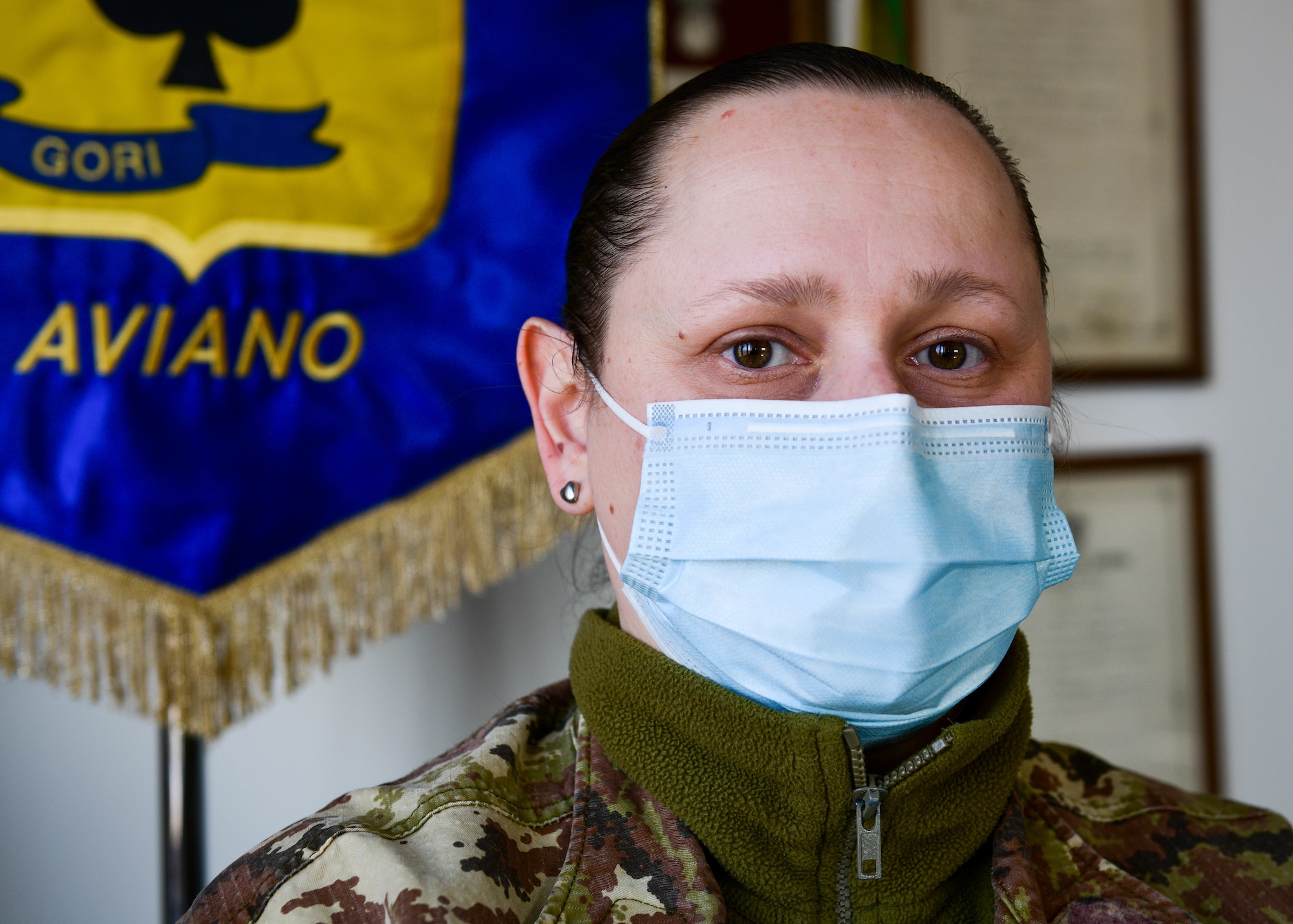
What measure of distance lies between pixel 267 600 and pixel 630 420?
720 mm

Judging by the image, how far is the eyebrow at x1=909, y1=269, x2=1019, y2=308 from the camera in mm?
752

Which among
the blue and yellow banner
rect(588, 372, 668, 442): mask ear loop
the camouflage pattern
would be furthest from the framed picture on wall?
the camouflage pattern

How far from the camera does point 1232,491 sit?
1982 mm

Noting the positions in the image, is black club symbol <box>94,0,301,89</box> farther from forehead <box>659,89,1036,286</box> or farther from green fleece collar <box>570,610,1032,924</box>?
green fleece collar <box>570,610,1032,924</box>

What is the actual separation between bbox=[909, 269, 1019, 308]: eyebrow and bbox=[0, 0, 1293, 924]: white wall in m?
0.98

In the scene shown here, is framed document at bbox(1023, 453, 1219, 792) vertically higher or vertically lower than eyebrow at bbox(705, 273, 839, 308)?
lower

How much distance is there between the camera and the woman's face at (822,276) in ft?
2.44

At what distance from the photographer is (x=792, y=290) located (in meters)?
0.74

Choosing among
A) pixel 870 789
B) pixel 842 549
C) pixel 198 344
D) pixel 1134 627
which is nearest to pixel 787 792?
pixel 870 789

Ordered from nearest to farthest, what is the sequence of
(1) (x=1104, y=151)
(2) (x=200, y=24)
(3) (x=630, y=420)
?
(3) (x=630, y=420)
(2) (x=200, y=24)
(1) (x=1104, y=151)

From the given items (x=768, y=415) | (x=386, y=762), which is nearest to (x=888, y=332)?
(x=768, y=415)

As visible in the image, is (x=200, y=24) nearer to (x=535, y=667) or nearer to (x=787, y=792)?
(x=535, y=667)

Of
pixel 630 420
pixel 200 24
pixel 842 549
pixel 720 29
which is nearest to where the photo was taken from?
pixel 842 549

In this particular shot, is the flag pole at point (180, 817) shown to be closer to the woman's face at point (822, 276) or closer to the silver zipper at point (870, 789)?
the woman's face at point (822, 276)
